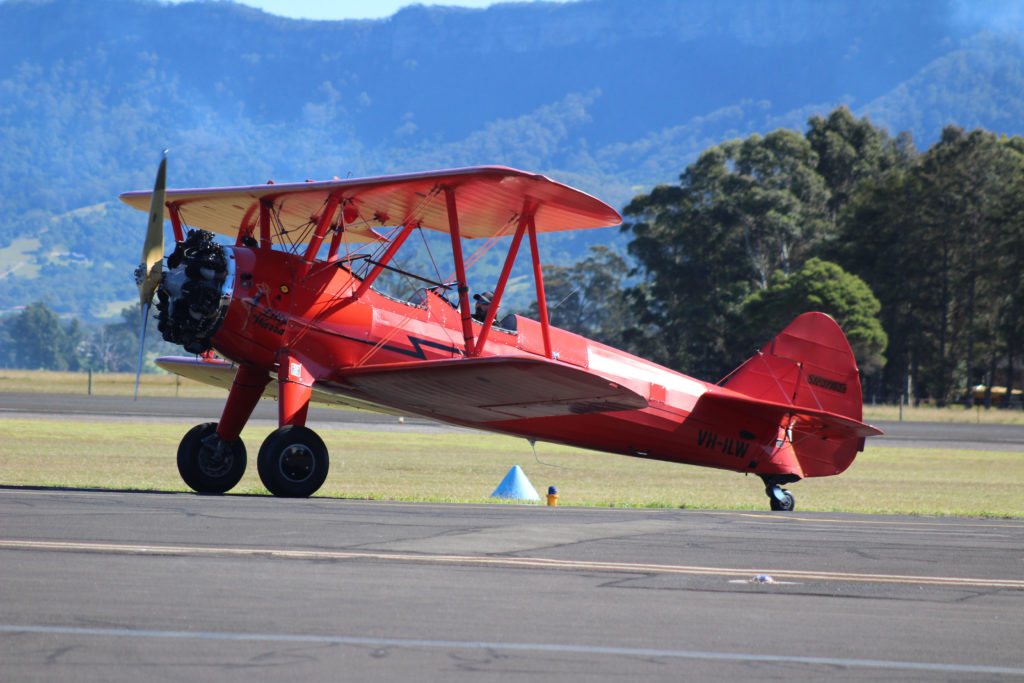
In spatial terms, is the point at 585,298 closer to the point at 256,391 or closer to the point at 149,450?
the point at 149,450

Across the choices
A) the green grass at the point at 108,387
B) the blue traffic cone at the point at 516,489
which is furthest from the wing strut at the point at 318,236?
the green grass at the point at 108,387

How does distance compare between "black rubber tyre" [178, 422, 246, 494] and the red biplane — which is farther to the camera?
"black rubber tyre" [178, 422, 246, 494]

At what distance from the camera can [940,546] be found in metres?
8.48

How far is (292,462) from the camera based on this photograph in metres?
10.9

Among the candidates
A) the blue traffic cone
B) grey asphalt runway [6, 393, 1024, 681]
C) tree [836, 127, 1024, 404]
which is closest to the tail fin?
the blue traffic cone

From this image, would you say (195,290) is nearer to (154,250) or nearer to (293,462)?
(154,250)

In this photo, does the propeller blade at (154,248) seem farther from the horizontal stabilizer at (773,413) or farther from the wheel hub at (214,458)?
the horizontal stabilizer at (773,413)

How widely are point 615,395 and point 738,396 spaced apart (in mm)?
4365

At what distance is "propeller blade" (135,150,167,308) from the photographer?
A: 10.9m

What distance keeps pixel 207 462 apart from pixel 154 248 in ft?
8.31

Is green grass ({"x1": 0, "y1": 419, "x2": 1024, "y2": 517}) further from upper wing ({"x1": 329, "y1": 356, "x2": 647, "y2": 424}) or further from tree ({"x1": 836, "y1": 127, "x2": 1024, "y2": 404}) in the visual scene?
tree ({"x1": 836, "y1": 127, "x2": 1024, "y2": 404})

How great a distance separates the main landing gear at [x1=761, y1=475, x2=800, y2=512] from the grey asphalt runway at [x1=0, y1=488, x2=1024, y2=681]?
5.93 meters

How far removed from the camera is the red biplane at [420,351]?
1115 cm

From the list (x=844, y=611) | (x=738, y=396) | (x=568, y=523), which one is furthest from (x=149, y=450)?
(x=844, y=611)
